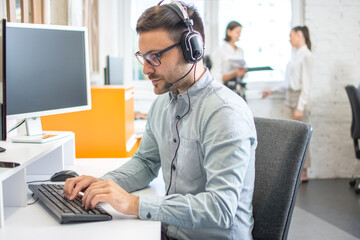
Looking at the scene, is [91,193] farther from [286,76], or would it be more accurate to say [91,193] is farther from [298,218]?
[286,76]

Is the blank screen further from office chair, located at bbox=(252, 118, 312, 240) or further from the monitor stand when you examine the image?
office chair, located at bbox=(252, 118, 312, 240)

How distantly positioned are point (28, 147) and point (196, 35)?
628 millimetres

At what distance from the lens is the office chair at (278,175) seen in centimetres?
107

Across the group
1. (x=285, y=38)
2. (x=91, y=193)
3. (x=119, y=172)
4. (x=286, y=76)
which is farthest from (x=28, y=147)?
(x=285, y=38)

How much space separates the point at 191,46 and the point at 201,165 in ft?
1.06

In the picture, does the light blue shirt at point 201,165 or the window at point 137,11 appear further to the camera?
the window at point 137,11

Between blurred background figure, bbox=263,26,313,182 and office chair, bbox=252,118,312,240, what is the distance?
288 cm

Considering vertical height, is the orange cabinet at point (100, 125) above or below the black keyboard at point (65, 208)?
above

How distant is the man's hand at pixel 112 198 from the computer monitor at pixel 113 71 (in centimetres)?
144

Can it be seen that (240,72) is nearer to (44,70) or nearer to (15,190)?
(44,70)

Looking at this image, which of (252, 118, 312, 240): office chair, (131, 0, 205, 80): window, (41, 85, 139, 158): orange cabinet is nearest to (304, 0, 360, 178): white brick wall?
(131, 0, 205, 80): window

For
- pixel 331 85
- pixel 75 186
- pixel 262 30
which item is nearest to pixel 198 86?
pixel 75 186

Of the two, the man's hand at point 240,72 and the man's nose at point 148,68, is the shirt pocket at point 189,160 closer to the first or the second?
the man's nose at point 148,68

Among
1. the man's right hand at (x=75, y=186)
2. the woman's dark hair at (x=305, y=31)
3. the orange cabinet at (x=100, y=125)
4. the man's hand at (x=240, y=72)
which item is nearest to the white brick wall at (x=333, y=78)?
the woman's dark hair at (x=305, y=31)
